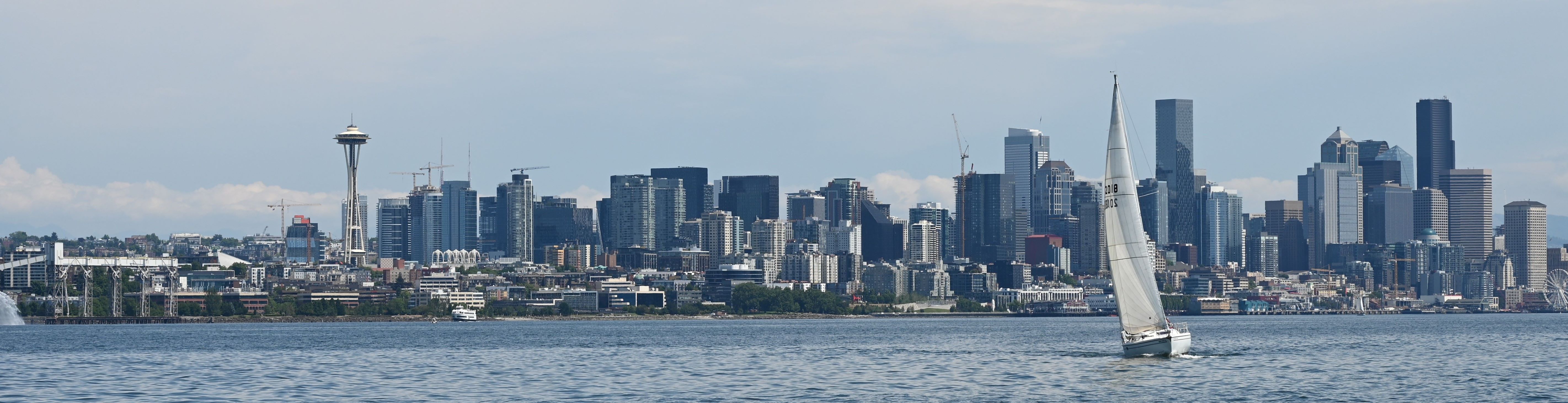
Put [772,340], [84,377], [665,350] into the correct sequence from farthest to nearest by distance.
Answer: [772,340], [665,350], [84,377]

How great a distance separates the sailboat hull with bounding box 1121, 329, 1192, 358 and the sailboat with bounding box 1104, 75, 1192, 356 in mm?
23

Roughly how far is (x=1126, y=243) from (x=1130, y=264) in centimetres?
89

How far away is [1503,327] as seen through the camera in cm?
18575

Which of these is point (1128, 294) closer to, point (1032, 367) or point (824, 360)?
point (1032, 367)

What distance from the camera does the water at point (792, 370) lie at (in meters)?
71.3

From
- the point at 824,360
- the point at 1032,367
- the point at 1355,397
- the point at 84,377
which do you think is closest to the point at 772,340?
the point at 824,360

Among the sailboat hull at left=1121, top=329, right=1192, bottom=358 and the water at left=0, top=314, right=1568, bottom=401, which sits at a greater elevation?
the sailboat hull at left=1121, top=329, right=1192, bottom=358

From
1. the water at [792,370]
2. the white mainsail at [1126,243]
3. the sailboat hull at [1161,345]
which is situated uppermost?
the white mainsail at [1126,243]

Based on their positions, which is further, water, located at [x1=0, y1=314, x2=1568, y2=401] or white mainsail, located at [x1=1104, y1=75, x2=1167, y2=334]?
white mainsail, located at [x1=1104, y1=75, x2=1167, y2=334]

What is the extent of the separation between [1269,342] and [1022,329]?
65.6 metres

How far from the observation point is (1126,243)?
3243 inches

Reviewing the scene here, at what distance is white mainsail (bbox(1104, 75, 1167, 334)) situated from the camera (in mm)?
80688

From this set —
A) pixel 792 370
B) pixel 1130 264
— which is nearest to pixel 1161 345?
pixel 1130 264

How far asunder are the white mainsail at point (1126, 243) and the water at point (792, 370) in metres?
2.10
